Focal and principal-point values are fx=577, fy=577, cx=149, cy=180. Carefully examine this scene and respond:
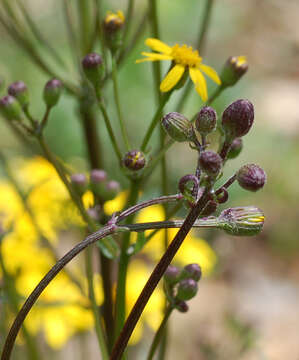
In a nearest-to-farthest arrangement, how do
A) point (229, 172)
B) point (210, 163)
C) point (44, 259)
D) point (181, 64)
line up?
1. point (210, 163)
2. point (181, 64)
3. point (44, 259)
4. point (229, 172)

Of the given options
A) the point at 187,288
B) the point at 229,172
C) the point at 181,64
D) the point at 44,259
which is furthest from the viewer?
the point at 229,172

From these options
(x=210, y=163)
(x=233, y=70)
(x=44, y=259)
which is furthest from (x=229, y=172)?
(x=210, y=163)

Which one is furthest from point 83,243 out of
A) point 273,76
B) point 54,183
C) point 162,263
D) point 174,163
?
point 273,76

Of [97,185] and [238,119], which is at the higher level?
[238,119]

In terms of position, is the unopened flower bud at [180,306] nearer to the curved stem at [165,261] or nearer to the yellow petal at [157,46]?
the curved stem at [165,261]

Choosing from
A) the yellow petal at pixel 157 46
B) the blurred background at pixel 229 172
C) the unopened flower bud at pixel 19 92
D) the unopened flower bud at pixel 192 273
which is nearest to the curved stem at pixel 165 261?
the unopened flower bud at pixel 192 273

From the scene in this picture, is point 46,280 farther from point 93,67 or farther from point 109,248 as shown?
point 93,67

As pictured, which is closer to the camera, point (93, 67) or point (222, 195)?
point (222, 195)
